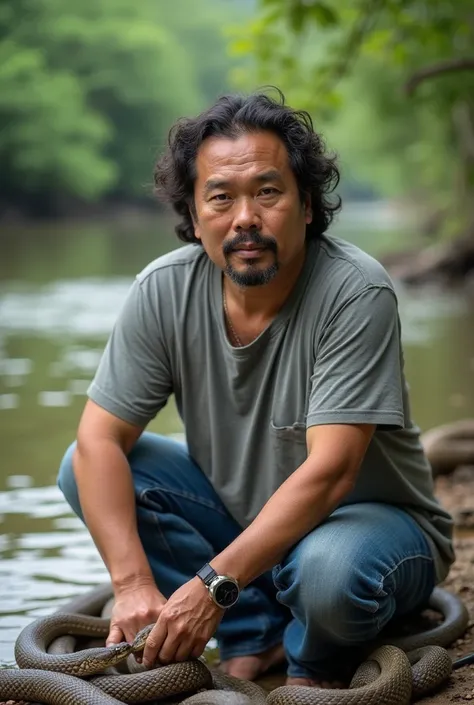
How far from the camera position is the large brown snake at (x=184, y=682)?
282cm

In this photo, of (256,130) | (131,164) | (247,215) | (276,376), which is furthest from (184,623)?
(131,164)

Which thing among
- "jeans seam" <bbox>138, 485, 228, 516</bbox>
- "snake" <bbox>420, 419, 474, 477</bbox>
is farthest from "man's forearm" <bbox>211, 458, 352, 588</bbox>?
"snake" <bbox>420, 419, 474, 477</bbox>

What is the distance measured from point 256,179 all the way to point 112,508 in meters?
1.04

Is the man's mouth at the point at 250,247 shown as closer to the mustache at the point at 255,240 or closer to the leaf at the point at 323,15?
the mustache at the point at 255,240

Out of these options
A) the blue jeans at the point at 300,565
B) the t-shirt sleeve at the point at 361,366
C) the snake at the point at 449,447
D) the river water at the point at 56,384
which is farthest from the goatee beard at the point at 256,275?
the snake at the point at 449,447

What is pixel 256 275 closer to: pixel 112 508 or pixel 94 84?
pixel 112 508

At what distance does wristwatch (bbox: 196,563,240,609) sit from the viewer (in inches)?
111

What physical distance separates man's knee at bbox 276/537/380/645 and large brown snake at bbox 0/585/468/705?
0.47 feet

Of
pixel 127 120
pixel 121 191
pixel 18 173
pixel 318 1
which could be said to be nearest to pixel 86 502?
pixel 318 1

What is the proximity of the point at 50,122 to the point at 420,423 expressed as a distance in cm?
1988

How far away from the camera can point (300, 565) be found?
294 centimetres

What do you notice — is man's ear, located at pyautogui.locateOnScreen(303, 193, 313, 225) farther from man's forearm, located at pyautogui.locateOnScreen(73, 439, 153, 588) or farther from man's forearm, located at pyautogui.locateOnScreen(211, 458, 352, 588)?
man's forearm, located at pyautogui.locateOnScreen(73, 439, 153, 588)

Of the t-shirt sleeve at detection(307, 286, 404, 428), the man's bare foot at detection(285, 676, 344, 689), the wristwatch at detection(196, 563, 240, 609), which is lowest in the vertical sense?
the man's bare foot at detection(285, 676, 344, 689)

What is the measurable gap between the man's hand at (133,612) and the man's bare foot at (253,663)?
0.41 metres
